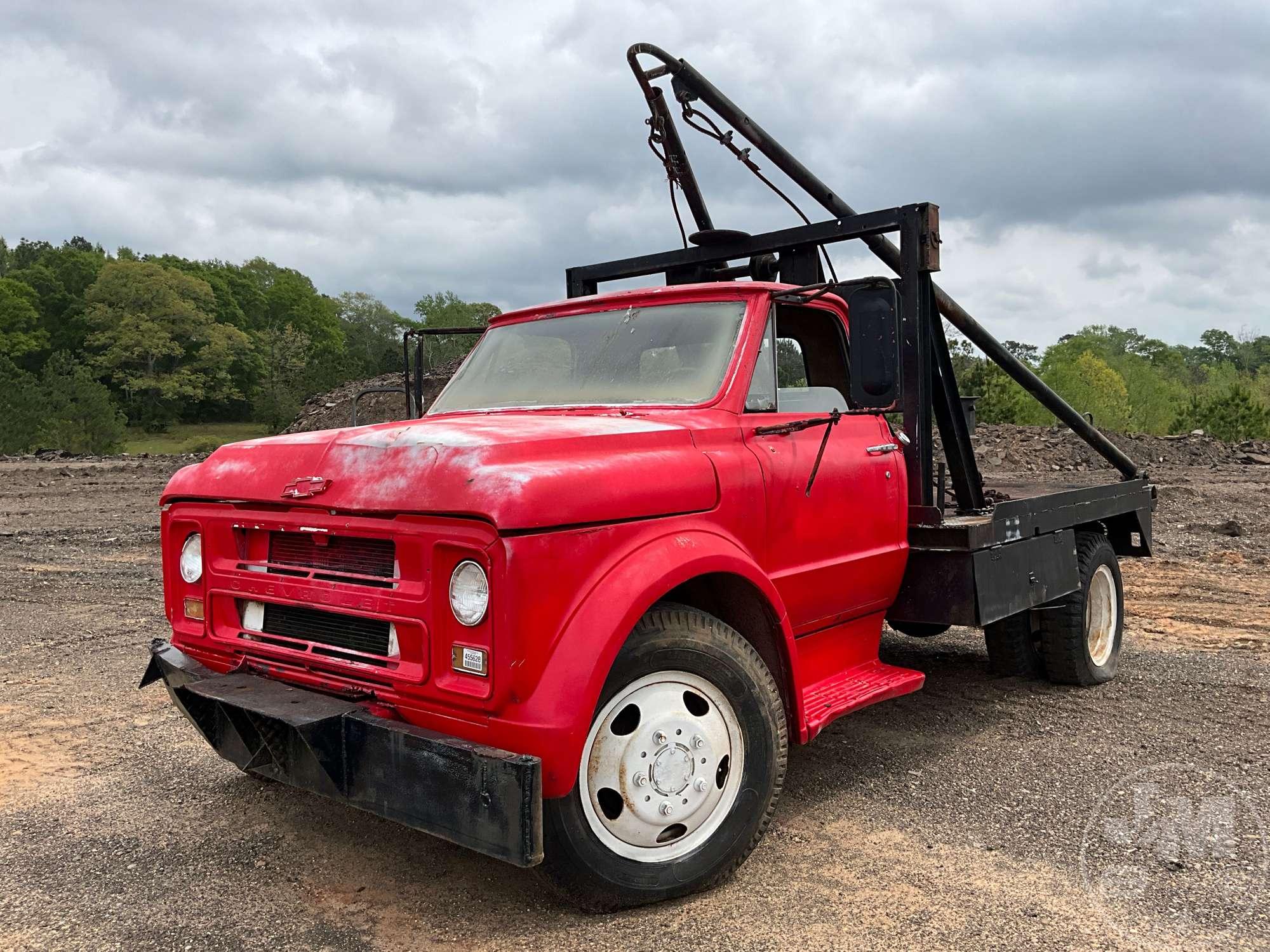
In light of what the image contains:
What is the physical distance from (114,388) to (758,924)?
78014mm

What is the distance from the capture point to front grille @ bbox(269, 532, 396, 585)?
128 inches

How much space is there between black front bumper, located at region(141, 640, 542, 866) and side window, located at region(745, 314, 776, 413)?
1863mm

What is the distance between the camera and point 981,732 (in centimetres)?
534

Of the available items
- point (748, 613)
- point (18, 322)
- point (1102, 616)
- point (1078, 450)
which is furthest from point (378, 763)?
point (18, 322)

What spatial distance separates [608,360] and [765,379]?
0.69 metres

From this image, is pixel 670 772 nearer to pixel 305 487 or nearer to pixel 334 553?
pixel 334 553

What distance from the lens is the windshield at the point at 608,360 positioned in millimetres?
4234

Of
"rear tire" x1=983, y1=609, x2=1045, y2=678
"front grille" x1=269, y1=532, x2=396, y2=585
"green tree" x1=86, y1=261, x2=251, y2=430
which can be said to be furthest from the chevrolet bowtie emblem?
"green tree" x1=86, y1=261, x2=251, y2=430

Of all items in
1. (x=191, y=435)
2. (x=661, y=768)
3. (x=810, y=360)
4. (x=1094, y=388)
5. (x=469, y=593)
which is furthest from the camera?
(x=191, y=435)

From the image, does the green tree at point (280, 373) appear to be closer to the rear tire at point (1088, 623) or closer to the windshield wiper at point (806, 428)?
the rear tire at point (1088, 623)

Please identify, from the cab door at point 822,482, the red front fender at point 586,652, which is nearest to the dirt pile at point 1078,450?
the cab door at point 822,482

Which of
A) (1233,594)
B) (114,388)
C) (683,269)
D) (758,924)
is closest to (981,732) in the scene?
(758,924)

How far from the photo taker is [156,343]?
232 feet

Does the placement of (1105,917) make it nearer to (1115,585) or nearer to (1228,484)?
(1115,585)
